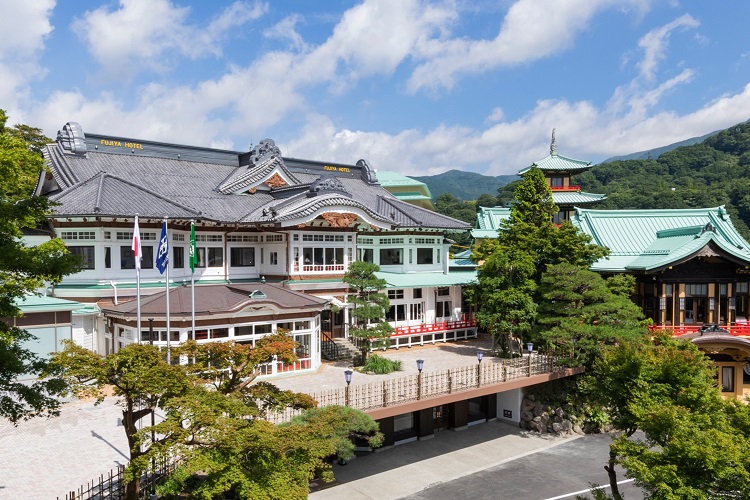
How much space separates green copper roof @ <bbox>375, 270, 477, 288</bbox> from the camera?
95.1 ft

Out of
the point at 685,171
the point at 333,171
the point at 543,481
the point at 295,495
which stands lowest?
the point at 543,481

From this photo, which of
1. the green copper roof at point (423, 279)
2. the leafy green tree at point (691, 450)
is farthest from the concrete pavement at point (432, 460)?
the green copper roof at point (423, 279)

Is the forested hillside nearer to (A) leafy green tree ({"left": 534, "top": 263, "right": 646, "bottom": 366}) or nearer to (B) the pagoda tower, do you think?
(B) the pagoda tower

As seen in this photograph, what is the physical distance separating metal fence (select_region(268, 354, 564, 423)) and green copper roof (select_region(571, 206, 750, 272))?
9.97m

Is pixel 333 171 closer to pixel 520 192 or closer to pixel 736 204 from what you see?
pixel 520 192

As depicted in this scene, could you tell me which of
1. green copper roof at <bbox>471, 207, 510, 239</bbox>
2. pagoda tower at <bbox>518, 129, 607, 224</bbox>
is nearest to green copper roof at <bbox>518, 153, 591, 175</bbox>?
pagoda tower at <bbox>518, 129, 607, 224</bbox>

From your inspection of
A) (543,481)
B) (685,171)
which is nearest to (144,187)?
(543,481)

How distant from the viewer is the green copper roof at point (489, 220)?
38.8 metres

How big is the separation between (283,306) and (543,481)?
11.6 metres

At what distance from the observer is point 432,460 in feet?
65.2

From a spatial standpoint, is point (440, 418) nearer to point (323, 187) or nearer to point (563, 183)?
point (323, 187)

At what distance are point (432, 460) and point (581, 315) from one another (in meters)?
8.97

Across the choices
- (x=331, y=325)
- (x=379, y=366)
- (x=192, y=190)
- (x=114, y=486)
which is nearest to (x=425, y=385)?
(x=379, y=366)

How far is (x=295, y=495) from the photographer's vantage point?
35.0 feet
